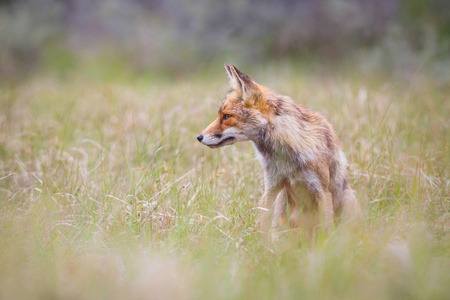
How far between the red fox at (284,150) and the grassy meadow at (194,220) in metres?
0.28

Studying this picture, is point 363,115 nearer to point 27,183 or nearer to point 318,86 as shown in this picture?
point 318,86

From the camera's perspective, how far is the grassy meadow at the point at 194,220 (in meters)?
2.79

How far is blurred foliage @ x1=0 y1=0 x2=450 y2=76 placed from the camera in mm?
12414

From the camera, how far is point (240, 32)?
48.1 feet

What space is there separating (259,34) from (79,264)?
12.4 m

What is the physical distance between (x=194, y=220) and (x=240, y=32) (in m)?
11.7

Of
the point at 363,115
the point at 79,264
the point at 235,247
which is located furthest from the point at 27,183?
the point at 363,115

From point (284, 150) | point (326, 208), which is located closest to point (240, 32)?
point (284, 150)

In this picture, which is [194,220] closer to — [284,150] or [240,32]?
[284,150]

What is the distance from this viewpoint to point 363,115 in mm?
7434

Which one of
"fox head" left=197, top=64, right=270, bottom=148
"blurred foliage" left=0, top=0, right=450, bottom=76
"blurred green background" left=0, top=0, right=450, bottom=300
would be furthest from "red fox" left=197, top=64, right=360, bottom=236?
"blurred foliage" left=0, top=0, right=450, bottom=76

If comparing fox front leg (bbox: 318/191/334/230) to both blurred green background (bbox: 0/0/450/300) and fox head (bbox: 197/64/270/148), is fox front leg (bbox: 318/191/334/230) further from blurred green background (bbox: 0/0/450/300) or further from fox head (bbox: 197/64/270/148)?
fox head (bbox: 197/64/270/148)

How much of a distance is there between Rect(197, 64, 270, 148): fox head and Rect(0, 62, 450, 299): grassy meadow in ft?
1.95

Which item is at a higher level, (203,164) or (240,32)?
(240,32)
